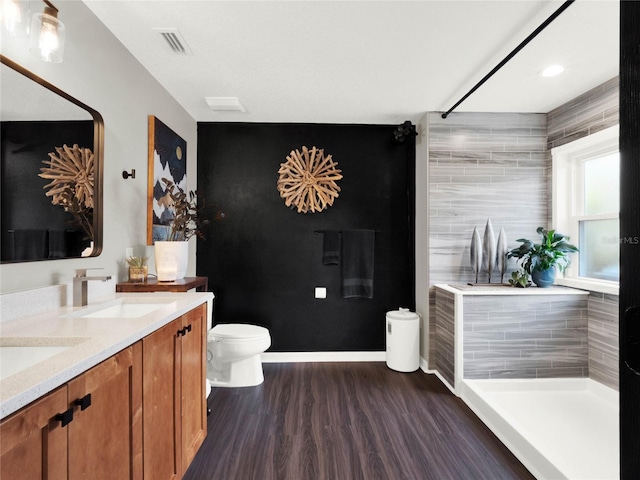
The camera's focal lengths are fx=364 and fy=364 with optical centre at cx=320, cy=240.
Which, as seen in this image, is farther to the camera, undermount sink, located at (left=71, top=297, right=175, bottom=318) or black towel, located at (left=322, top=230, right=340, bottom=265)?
black towel, located at (left=322, top=230, right=340, bottom=265)


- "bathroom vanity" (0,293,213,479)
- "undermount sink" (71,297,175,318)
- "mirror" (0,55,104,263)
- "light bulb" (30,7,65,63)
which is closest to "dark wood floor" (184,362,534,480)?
"bathroom vanity" (0,293,213,479)

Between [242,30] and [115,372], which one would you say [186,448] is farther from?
[242,30]

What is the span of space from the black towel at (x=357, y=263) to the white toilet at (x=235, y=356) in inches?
39.2

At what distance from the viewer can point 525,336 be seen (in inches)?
115

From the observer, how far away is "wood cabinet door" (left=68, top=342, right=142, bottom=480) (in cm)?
97

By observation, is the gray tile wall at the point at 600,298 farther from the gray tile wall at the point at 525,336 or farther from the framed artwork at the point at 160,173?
the framed artwork at the point at 160,173

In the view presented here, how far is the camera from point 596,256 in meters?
3.04

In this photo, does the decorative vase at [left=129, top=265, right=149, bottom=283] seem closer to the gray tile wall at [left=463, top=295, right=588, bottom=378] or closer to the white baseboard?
the white baseboard

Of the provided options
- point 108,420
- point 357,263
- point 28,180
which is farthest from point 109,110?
point 357,263

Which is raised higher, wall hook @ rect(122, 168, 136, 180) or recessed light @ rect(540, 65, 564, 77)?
recessed light @ rect(540, 65, 564, 77)

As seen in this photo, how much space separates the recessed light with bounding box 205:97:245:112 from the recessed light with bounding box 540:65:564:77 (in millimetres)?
2351

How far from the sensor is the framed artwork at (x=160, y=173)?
2656mm

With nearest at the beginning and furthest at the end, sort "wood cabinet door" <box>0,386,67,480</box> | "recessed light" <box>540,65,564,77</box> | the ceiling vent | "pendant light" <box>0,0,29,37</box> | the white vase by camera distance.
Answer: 1. "wood cabinet door" <box>0,386,67,480</box>
2. "pendant light" <box>0,0,29,37</box>
3. the ceiling vent
4. the white vase
5. "recessed light" <box>540,65,564,77</box>

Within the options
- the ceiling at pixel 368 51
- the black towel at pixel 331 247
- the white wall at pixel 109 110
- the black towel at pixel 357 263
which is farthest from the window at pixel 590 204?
the white wall at pixel 109 110
